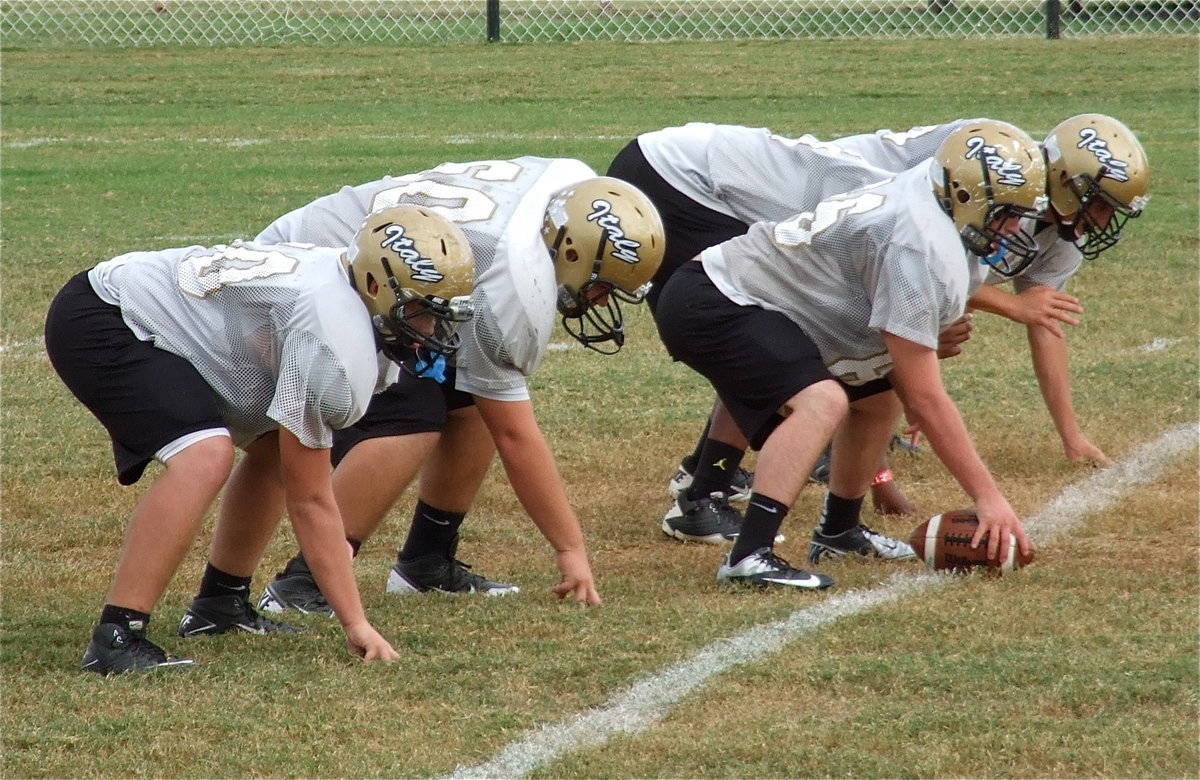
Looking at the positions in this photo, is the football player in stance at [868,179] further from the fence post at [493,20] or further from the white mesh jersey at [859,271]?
the fence post at [493,20]

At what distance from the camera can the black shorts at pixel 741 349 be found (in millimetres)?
4766

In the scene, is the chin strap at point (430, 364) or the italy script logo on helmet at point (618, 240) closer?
the chin strap at point (430, 364)

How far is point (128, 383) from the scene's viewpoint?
159 inches

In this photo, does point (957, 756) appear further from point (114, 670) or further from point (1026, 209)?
point (114, 670)

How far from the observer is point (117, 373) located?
13.3 ft

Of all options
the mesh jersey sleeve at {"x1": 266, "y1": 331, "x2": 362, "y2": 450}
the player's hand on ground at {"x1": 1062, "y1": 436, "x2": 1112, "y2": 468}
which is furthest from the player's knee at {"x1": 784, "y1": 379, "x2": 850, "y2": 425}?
the player's hand on ground at {"x1": 1062, "y1": 436, "x2": 1112, "y2": 468}

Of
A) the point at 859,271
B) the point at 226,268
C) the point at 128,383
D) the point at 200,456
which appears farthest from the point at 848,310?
the point at 128,383

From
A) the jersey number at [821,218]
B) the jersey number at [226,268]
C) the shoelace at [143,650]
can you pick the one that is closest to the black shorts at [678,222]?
the jersey number at [821,218]

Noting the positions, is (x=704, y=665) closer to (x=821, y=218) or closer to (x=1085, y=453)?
(x=821, y=218)

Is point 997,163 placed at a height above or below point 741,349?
above

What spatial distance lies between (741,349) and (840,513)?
A: 2.55 ft

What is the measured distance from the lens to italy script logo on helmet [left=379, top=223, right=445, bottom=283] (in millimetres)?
3791

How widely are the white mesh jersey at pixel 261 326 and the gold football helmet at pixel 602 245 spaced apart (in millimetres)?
631

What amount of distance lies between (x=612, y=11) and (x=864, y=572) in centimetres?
1679
